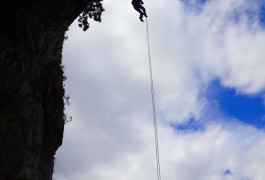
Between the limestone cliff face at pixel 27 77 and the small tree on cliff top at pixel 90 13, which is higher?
the small tree on cliff top at pixel 90 13

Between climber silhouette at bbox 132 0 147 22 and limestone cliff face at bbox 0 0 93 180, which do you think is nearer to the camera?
limestone cliff face at bbox 0 0 93 180

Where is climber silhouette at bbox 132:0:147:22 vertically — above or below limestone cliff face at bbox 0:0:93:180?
above

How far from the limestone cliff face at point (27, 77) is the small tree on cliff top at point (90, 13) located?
109 cm

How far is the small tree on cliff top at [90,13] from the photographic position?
14781 millimetres

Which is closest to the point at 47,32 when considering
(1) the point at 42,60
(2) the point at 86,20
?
(1) the point at 42,60

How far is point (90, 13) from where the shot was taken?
15.0 meters

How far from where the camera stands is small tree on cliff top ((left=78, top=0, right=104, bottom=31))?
14.8 m

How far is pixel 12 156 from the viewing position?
43.3ft

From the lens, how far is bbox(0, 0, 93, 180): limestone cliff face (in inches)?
446

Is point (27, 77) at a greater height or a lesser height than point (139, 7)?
lesser

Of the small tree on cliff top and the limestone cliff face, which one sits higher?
the small tree on cliff top

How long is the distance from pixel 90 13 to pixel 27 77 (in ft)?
13.1

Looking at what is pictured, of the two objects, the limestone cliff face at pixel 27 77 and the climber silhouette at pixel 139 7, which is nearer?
the limestone cliff face at pixel 27 77

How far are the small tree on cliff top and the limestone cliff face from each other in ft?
3.56
